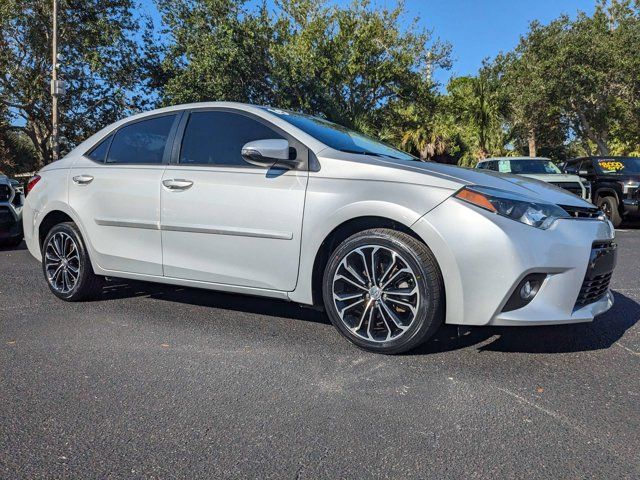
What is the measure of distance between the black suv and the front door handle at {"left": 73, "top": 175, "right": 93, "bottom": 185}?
10.9 meters

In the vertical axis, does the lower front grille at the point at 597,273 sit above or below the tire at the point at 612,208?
above

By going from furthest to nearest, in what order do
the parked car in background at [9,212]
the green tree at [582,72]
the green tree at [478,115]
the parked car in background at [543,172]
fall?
the green tree at [478,115], the green tree at [582,72], the parked car in background at [543,172], the parked car in background at [9,212]

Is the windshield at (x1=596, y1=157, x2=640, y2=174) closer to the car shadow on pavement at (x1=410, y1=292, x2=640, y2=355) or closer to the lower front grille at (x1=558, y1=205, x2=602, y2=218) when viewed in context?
the car shadow on pavement at (x1=410, y1=292, x2=640, y2=355)

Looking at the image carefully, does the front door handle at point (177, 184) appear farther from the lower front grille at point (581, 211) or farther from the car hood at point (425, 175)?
the lower front grille at point (581, 211)

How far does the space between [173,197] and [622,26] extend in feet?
94.6

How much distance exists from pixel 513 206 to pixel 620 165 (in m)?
11.0

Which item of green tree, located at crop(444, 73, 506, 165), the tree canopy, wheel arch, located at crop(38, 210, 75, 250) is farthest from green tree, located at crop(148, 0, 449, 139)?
wheel arch, located at crop(38, 210, 75, 250)

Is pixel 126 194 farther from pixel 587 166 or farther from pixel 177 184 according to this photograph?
pixel 587 166

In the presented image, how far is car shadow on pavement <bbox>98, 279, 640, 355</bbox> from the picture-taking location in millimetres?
3391

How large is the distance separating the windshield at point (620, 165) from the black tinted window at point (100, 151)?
1121cm

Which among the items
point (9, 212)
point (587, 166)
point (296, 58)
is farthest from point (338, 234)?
point (296, 58)

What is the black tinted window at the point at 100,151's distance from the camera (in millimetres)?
4594

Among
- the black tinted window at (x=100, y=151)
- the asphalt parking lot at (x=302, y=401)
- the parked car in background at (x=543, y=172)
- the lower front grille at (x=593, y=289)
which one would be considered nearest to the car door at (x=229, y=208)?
the asphalt parking lot at (x=302, y=401)

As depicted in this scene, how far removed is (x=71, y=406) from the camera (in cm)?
256
